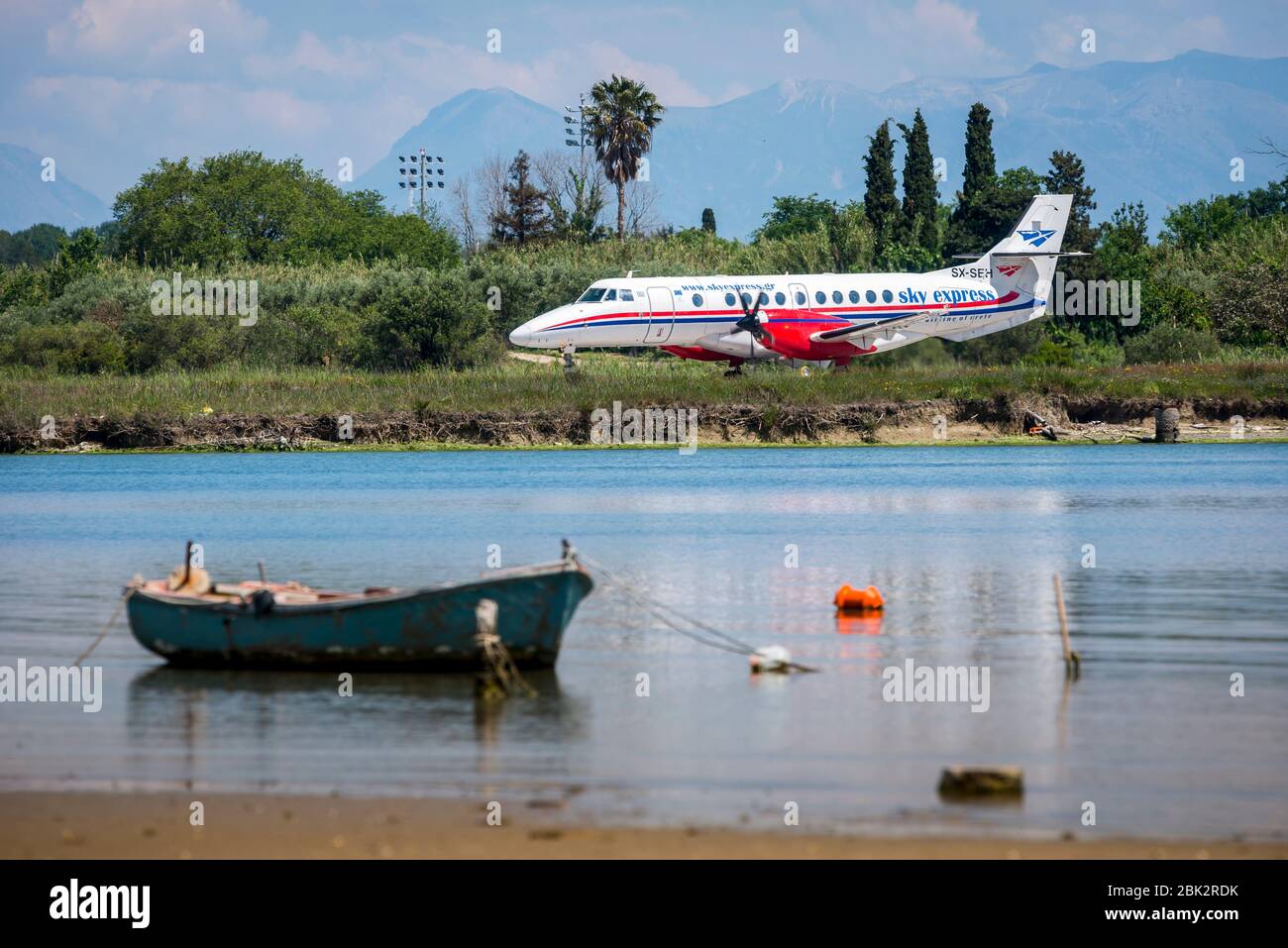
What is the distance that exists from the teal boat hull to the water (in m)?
0.29

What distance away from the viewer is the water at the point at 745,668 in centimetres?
1324

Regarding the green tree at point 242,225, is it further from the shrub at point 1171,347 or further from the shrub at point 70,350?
the shrub at point 1171,347

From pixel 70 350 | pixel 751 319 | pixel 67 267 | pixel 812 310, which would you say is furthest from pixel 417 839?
pixel 67 267

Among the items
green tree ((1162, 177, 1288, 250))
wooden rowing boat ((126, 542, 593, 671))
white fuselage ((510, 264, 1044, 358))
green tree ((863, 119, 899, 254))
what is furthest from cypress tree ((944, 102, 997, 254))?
wooden rowing boat ((126, 542, 593, 671))

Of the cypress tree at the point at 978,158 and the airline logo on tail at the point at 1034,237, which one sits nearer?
the airline logo on tail at the point at 1034,237

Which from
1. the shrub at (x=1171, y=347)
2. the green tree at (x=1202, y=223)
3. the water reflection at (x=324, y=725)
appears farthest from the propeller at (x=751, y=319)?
the water reflection at (x=324, y=725)

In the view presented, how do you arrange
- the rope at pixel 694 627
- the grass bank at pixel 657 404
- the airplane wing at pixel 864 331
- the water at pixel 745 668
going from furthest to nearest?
1. the airplane wing at pixel 864 331
2. the grass bank at pixel 657 404
3. the rope at pixel 694 627
4. the water at pixel 745 668

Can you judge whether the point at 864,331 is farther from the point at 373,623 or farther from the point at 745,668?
the point at 373,623

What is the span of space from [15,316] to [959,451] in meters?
45.8

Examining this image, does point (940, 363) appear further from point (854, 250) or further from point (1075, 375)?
point (854, 250)

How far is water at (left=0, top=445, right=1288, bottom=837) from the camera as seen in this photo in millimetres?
13242

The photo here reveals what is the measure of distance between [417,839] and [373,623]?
5609 millimetres

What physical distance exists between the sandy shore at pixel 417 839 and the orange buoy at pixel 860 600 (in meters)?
10.7

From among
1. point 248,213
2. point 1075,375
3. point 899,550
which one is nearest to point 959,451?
point 1075,375
